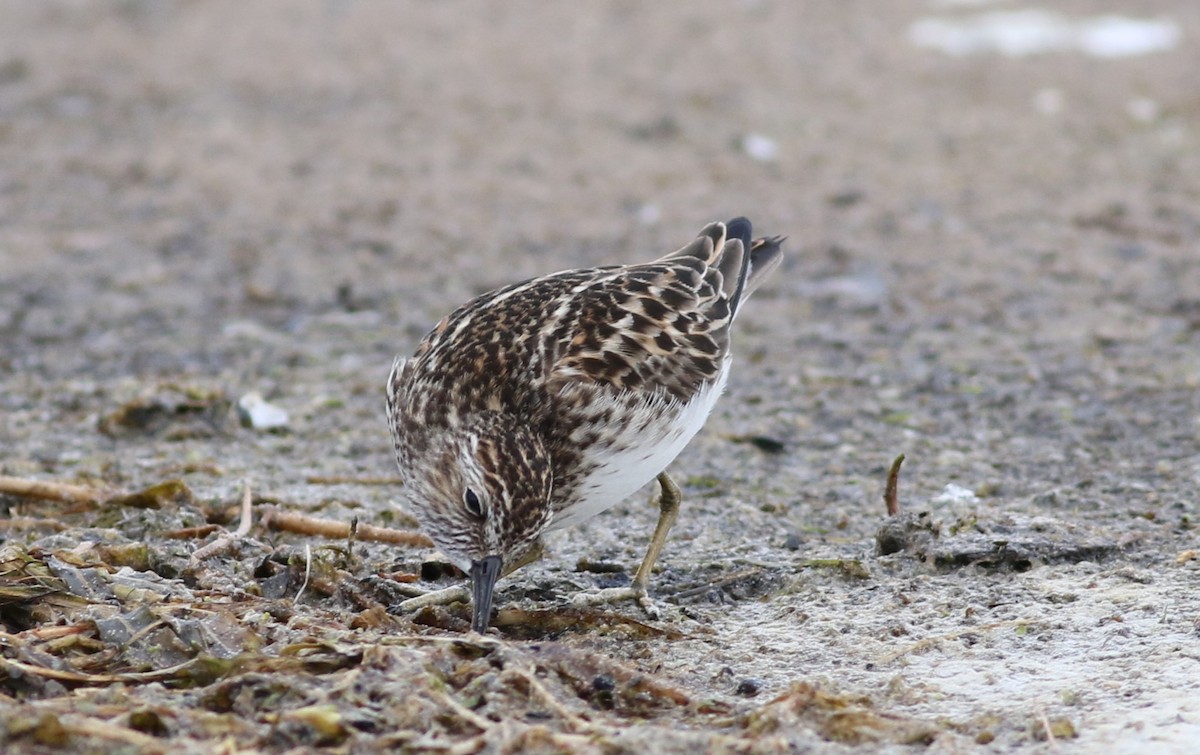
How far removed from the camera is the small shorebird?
4609mm

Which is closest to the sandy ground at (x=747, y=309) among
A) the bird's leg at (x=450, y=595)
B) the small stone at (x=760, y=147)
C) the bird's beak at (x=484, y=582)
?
the small stone at (x=760, y=147)

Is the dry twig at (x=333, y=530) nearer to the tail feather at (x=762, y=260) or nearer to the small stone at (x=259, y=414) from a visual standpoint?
the small stone at (x=259, y=414)

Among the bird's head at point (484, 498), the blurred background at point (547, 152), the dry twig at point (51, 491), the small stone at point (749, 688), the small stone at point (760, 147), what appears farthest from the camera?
the small stone at point (760, 147)

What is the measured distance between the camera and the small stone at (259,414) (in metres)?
6.93

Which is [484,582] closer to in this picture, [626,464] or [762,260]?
[626,464]

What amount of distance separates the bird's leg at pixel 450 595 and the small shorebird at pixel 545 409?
15 millimetres

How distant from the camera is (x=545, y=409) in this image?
4.86m

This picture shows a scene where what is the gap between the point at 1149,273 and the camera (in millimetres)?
8844

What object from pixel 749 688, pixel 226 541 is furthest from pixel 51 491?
pixel 749 688

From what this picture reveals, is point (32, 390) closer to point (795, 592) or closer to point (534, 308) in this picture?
point (534, 308)

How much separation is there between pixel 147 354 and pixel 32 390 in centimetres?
73

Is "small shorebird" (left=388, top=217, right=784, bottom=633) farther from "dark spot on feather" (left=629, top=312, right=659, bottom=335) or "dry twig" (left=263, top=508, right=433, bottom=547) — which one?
"dry twig" (left=263, top=508, right=433, bottom=547)

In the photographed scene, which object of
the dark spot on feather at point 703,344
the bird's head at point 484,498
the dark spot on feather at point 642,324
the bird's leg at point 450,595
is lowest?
the bird's leg at point 450,595

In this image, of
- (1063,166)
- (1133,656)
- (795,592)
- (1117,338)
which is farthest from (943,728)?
(1063,166)
